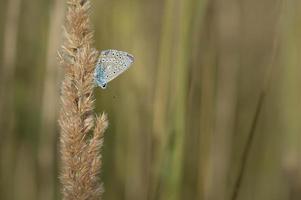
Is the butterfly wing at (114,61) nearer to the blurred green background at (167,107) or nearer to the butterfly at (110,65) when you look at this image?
the butterfly at (110,65)

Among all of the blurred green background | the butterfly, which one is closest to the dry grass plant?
the butterfly

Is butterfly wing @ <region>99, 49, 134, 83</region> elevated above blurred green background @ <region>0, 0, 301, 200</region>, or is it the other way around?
butterfly wing @ <region>99, 49, 134, 83</region>

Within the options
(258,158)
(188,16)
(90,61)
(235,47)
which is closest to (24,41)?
(235,47)

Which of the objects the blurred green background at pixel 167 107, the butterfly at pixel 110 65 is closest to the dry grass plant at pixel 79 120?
the butterfly at pixel 110 65

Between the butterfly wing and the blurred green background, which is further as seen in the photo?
the blurred green background

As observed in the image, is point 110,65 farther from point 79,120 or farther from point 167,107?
point 167,107

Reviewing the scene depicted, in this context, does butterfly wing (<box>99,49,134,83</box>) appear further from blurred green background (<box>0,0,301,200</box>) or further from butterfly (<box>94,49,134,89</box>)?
blurred green background (<box>0,0,301,200</box>)
